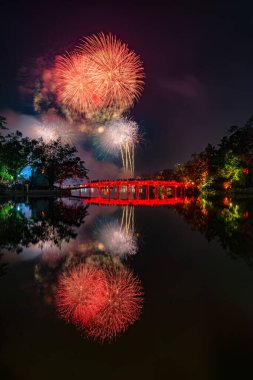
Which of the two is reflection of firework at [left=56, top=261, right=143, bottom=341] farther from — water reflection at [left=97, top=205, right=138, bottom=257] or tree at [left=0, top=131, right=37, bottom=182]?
tree at [left=0, top=131, right=37, bottom=182]

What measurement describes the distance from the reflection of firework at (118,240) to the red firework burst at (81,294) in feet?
10.8

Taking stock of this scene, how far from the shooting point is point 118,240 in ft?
51.6

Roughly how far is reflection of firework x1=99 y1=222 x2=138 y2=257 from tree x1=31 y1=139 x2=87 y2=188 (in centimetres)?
5603

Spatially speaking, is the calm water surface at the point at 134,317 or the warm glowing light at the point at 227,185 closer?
the calm water surface at the point at 134,317

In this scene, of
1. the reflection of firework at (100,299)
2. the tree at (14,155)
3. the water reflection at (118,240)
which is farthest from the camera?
the tree at (14,155)

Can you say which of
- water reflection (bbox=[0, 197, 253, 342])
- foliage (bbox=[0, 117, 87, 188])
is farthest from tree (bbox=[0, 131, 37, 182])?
water reflection (bbox=[0, 197, 253, 342])

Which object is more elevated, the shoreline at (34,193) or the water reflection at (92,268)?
the shoreline at (34,193)

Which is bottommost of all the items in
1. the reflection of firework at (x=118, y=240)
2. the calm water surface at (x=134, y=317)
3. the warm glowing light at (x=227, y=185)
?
the calm water surface at (x=134, y=317)

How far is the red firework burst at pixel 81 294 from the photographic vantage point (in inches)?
246

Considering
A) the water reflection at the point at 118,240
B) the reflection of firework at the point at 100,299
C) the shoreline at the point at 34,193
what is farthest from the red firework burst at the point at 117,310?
the shoreline at the point at 34,193

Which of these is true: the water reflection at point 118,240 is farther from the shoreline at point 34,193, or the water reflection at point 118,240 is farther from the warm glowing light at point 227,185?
the warm glowing light at point 227,185

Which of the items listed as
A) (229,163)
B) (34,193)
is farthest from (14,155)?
(229,163)

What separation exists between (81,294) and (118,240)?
845 centimetres

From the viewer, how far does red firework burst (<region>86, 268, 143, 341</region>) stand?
5.61 m
